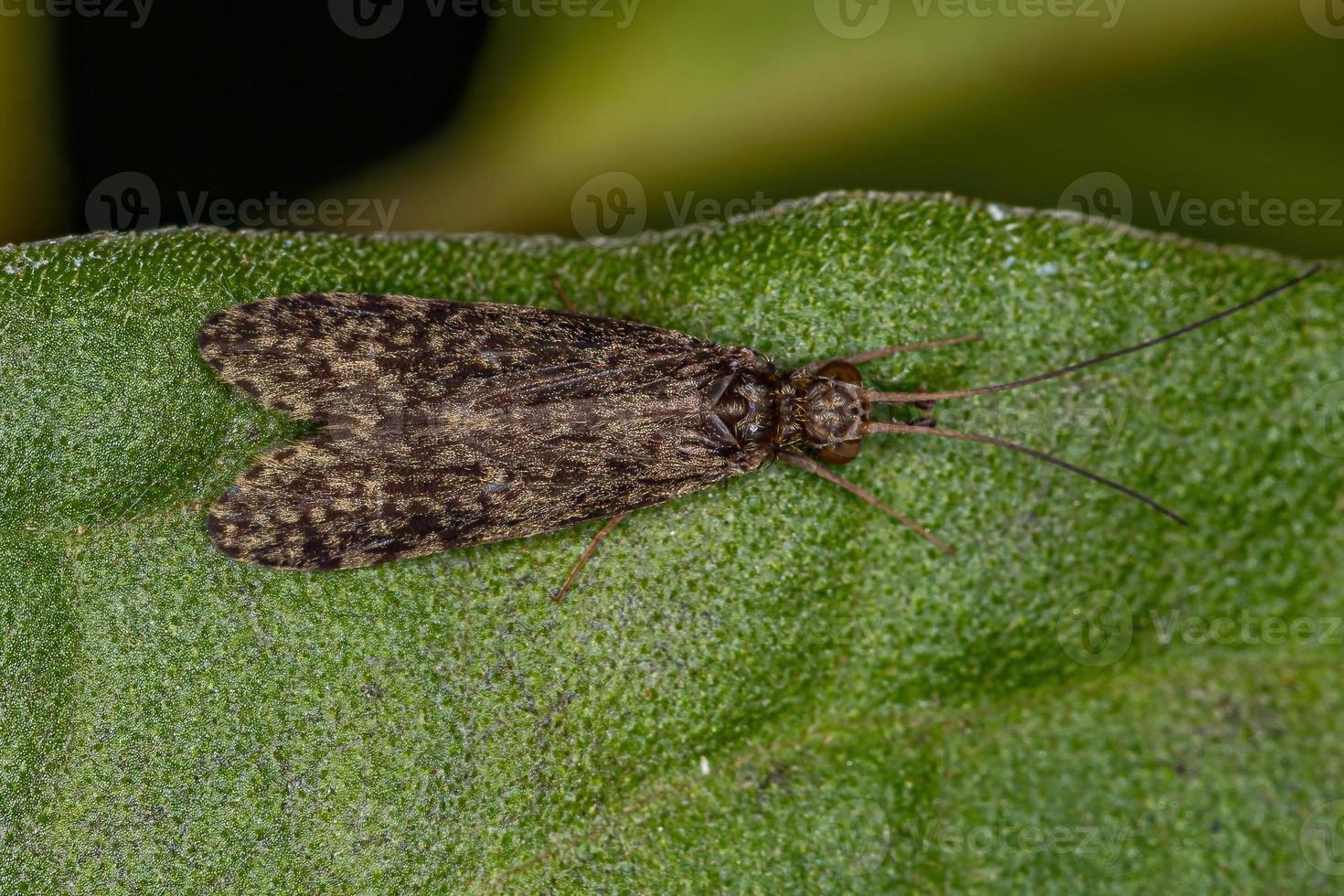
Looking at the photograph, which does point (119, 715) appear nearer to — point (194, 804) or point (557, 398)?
point (194, 804)

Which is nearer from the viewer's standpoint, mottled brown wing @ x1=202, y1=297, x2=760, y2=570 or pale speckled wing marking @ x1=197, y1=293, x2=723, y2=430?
mottled brown wing @ x1=202, y1=297, x2=760, y2=570

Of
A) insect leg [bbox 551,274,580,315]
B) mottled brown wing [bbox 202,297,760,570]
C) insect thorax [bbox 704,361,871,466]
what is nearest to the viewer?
mottled brown wing [bbox 202,297,760,570]

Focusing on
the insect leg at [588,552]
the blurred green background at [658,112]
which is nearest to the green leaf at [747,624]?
the insect leg at [588,552]

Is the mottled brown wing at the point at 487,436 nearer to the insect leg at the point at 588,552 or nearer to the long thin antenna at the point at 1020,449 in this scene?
the insect leg at the point at 588,552

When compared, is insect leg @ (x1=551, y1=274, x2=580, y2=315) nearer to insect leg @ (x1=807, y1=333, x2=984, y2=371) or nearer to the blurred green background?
the blurred green background

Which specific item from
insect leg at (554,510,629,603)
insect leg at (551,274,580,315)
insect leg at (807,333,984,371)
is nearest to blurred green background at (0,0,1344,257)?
insect leg at (551,274,580,315)

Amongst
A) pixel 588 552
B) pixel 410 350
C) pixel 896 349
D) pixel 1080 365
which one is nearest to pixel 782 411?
pixel 896 349
